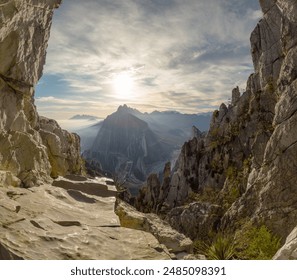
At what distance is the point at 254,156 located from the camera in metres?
48.1

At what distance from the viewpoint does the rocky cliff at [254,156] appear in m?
37.1

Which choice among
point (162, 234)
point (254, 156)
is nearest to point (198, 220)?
point (254, 156)

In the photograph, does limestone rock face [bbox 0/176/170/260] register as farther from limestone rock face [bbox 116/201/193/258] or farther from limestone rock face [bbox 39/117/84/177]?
limestone rock face [bbox 39/117/84/177]

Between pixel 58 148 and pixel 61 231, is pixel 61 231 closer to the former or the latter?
pixel 61 231

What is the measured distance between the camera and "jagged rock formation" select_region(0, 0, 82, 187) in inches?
661

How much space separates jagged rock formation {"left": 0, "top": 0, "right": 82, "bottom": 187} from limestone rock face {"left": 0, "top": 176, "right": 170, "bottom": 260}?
2.15 meters

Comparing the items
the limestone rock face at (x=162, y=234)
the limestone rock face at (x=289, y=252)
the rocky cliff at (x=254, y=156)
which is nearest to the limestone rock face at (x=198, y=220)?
the rocky cliff at (x=254, y=156)

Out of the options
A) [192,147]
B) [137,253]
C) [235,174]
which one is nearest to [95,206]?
[137,253]

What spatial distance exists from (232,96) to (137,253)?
259 ft

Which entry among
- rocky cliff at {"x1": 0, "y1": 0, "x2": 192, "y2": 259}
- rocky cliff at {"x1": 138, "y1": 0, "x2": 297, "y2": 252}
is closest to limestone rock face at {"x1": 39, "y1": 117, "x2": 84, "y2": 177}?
rocky cliff at {"x1": 0, "y1": 0, "x2": 192, "y2": 259}

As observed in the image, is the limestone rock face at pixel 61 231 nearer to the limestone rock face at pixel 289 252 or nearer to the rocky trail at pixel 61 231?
the rocky trail at pixel 61 231

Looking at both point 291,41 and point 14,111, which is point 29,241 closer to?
point 14,111

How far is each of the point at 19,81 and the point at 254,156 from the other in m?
40.3

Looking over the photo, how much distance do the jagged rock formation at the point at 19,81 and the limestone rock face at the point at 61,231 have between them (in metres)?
2.15
